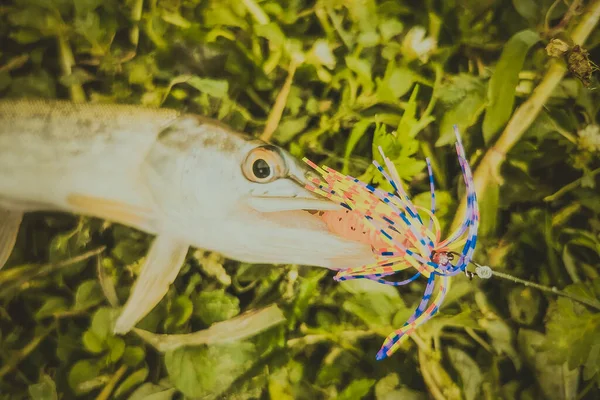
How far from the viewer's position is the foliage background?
0.79 metres

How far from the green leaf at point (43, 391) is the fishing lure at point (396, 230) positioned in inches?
20.3

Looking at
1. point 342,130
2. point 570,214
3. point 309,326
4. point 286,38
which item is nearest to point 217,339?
point 309,326

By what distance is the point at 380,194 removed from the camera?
752 mm

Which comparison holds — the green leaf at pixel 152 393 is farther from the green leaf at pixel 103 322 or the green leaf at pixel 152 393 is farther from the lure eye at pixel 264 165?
the lure eye at pixel 264 165

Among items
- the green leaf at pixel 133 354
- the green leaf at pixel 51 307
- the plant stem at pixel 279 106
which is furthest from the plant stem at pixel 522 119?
the green leaf at pixel 51 307

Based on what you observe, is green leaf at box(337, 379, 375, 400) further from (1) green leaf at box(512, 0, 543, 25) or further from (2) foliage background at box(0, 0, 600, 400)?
(1) green leaf at box(512, 0, 543, 25)

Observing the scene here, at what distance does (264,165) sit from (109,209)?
0.28m

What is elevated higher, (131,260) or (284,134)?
(284,134)

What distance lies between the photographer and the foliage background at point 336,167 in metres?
0.79

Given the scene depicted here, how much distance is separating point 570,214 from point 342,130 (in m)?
0.47

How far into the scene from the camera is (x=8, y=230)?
80 centimetres

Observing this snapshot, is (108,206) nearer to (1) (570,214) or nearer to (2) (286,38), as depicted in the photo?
(2) (286,38)

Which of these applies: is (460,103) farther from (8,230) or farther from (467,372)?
(8,230)

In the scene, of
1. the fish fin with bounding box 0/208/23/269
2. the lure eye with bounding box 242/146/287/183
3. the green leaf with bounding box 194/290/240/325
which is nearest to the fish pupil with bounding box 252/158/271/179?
the lure eye with bounding box 242/146/287/183
